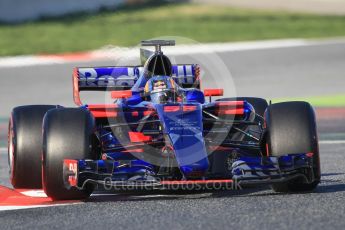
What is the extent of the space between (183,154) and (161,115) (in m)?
0.67

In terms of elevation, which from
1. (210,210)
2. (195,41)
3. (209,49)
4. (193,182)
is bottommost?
(210,210)

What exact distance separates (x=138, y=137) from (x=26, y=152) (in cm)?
102

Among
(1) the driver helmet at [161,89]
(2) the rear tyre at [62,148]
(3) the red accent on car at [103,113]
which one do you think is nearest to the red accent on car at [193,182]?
(2) the rear tyre at [62,148]

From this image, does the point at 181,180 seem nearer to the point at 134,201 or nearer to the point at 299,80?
the point at 134,201

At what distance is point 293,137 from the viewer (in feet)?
25.5

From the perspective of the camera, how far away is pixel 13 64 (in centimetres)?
2041

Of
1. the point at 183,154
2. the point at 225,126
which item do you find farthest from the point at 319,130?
the point at 183,154

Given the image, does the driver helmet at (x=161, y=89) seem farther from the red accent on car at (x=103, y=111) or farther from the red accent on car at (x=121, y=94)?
the red accent on car at (x=103, y=111)

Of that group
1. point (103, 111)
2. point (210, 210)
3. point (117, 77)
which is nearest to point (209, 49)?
point (117, 77)

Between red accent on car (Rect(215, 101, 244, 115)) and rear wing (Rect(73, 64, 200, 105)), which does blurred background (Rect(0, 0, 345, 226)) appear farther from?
red accent on car (Rect(215, 101, 244, 115))

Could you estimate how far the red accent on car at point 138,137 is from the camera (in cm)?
813

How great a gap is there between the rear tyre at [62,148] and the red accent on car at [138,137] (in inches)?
23.5

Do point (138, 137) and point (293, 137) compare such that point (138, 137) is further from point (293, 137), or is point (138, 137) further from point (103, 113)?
point (293, 137)

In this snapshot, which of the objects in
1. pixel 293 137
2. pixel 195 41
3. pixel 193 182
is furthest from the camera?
pixel 195 41
